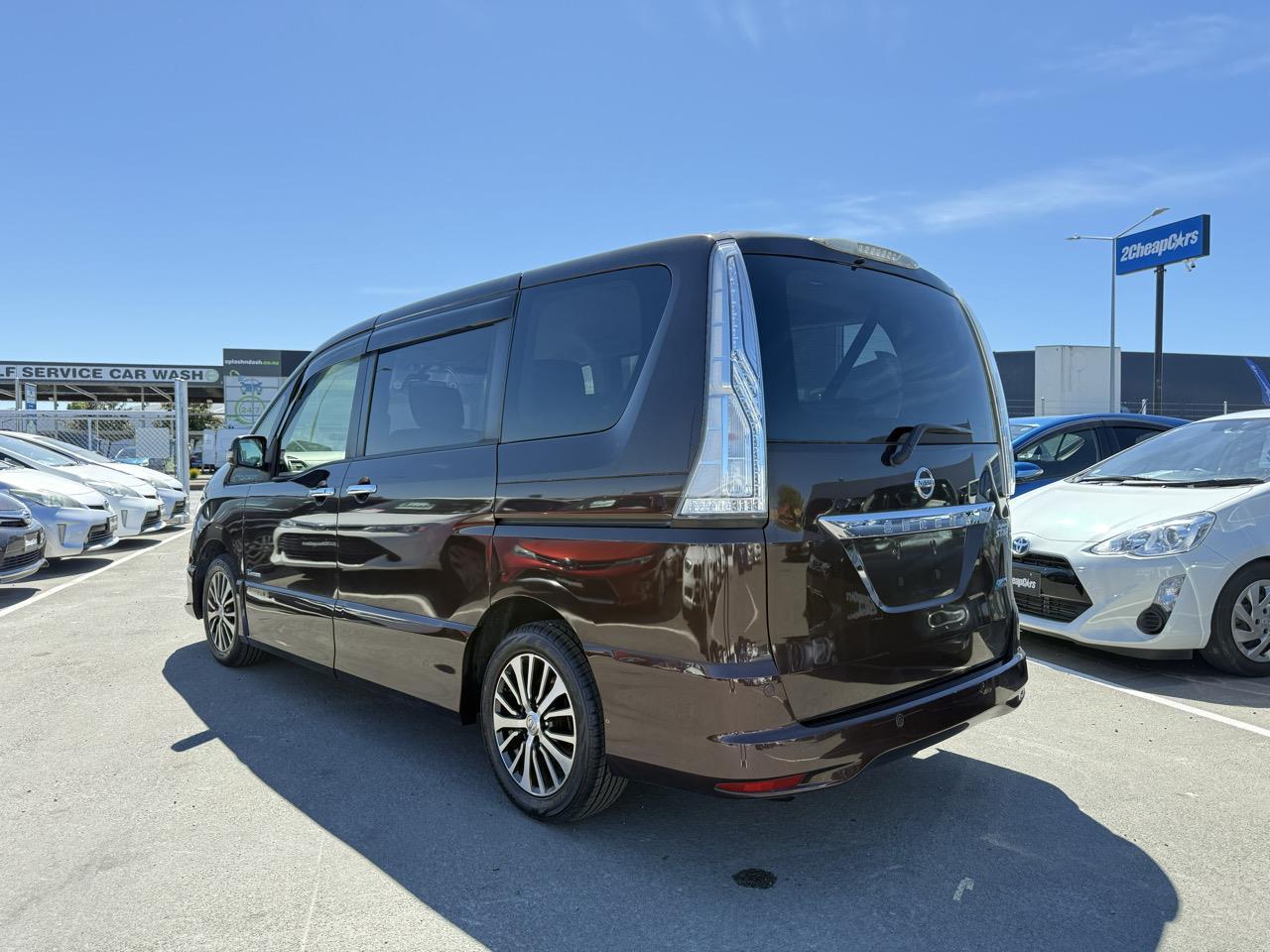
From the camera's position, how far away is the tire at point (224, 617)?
5480 mm

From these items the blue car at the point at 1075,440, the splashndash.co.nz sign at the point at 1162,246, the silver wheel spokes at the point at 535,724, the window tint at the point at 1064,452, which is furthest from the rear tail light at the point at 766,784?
the splashndash.co.nz sign at the point at 1162,246

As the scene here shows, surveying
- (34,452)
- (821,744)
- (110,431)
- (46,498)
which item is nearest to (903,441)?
(821,744)

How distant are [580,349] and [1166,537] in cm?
383

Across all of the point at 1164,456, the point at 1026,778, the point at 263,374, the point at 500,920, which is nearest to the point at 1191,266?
the point at 1164,456

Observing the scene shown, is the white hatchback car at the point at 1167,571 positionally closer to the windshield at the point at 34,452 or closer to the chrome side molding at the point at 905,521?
the chrome side molding at the point at 905,521

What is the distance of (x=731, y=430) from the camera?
265 centimetres

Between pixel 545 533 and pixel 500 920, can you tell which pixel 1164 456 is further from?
pixel 500 920

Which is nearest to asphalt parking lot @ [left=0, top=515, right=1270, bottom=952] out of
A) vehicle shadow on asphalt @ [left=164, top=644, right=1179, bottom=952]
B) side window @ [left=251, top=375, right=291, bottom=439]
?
vehicle shadow on asphalt @ [left=164, top=644, right=1179, bottom=952]

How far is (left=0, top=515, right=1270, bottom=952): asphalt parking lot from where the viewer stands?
258 cm

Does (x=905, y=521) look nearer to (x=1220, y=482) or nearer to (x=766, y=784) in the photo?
(x=766, y=784)

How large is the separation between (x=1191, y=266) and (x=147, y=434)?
1302 inches

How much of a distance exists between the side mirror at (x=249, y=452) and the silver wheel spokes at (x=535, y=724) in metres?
2.50

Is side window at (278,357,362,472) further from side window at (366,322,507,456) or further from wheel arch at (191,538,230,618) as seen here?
wheel arch at (191,538,230,618)

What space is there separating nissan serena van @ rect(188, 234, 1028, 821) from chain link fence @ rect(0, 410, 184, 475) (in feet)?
60.3
